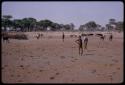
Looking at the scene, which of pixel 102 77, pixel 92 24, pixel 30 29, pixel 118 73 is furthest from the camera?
pixel 92 24

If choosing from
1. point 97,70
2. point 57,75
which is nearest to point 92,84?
point 57,75

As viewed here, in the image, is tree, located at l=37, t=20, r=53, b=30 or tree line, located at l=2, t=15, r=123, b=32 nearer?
tree line, located at l=2, t=15, r=123, b=32

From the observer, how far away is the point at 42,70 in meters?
10.2

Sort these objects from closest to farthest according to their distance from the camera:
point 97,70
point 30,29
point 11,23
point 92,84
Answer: point 92,84, point 97,70, point 11,23, point 30,29

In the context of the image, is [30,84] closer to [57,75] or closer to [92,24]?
[57,75]

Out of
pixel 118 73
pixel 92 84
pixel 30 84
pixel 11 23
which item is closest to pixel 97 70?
pixel 118 73

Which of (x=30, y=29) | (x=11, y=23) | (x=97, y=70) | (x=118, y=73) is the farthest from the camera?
(x=30, y=29)

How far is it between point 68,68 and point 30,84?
9.14ft

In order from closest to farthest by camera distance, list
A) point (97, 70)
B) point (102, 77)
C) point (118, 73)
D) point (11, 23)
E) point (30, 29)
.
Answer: point (102, 77), point (118, 73), point (97, 70), point (11, 23), point (30, 29)

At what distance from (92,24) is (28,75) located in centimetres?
7655

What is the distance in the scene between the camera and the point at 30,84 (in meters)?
8.05

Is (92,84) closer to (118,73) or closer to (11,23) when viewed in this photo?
(118,73)

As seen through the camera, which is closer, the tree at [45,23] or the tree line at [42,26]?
the tree line at [42,26]

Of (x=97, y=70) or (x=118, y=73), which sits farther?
(x=97, y=70)
